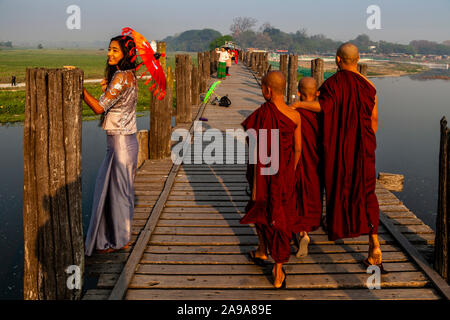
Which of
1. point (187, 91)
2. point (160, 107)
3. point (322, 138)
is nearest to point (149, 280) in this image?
point (322, 138)

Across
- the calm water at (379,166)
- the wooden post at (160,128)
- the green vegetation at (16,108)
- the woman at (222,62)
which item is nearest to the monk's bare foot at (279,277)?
the wooden post at (160,128)

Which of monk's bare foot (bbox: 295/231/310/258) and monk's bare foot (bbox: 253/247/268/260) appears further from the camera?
monk's bare foot (bbox: 295/231/310/258)

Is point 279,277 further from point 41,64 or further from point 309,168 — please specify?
point 41,64

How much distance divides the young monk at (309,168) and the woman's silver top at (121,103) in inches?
56.8

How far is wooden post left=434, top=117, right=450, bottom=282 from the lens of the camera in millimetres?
2988

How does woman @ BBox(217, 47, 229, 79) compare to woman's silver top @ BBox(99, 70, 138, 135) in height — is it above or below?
above

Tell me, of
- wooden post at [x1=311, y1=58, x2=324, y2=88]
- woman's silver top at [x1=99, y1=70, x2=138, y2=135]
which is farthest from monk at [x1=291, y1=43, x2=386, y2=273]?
wooden post at [x1=311, y1=58, x2=324, y2=88]

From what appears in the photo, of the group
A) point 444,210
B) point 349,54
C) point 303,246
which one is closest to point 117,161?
point 303,246

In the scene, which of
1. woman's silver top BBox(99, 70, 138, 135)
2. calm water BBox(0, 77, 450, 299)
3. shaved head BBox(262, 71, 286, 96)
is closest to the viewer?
shaved head BBox(262, 71, 286, 96)

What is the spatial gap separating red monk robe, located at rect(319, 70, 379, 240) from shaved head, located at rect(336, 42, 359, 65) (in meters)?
0.09

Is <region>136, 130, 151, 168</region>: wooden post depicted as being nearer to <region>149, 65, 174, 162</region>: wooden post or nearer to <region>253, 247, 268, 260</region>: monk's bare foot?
<region>149, 65, 174, 162</region>: wooden post

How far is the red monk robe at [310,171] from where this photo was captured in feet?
11.0

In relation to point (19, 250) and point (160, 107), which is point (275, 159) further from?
point (19, 250)
